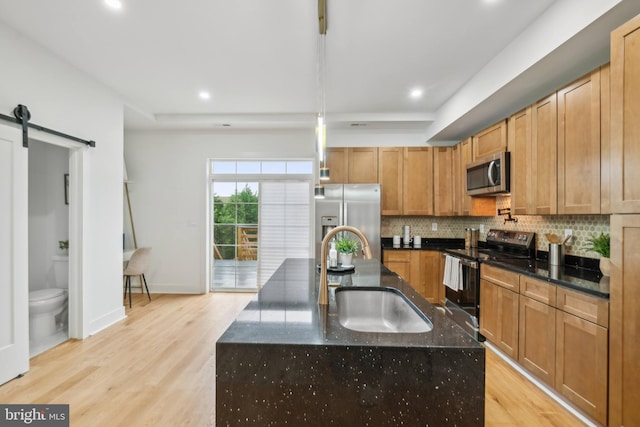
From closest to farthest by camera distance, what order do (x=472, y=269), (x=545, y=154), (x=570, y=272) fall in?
(x=570, y=272) → (x=545, y=154) → (x=472, y=269)

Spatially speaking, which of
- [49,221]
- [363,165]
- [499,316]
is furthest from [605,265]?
[49,221]

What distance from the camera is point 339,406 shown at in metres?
0.88

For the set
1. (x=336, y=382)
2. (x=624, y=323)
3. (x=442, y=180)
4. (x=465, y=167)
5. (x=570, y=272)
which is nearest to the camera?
(x=336, y=382)

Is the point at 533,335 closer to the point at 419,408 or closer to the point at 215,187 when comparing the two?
the point at 419,408

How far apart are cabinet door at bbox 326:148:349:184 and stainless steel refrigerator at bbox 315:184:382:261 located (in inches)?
10.5

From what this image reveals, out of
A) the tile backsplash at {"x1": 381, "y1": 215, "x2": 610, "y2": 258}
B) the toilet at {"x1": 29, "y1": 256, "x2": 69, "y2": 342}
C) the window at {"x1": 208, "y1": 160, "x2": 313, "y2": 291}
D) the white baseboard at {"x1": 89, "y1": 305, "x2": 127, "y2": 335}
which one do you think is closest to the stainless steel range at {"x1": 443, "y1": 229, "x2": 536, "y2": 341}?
the tile backsplash at {"x1": 381, "y1": 215, "x2": 610, "y2": 258}

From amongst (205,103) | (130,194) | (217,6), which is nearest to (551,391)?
(217,6)

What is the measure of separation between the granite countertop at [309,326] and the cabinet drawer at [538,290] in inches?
47.2

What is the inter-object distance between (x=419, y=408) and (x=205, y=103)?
4.11 m

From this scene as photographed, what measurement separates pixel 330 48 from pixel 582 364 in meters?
2.89

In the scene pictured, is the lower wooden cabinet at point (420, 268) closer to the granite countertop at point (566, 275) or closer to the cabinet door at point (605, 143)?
the granite countertop at point (566, 275)

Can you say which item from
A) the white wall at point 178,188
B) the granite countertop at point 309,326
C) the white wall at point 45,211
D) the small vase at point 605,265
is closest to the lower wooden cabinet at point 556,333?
the small vase at point 605,265

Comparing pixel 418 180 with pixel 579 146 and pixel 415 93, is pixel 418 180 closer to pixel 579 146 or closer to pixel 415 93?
pixel 415 93

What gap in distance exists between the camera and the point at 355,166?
14.8ft
